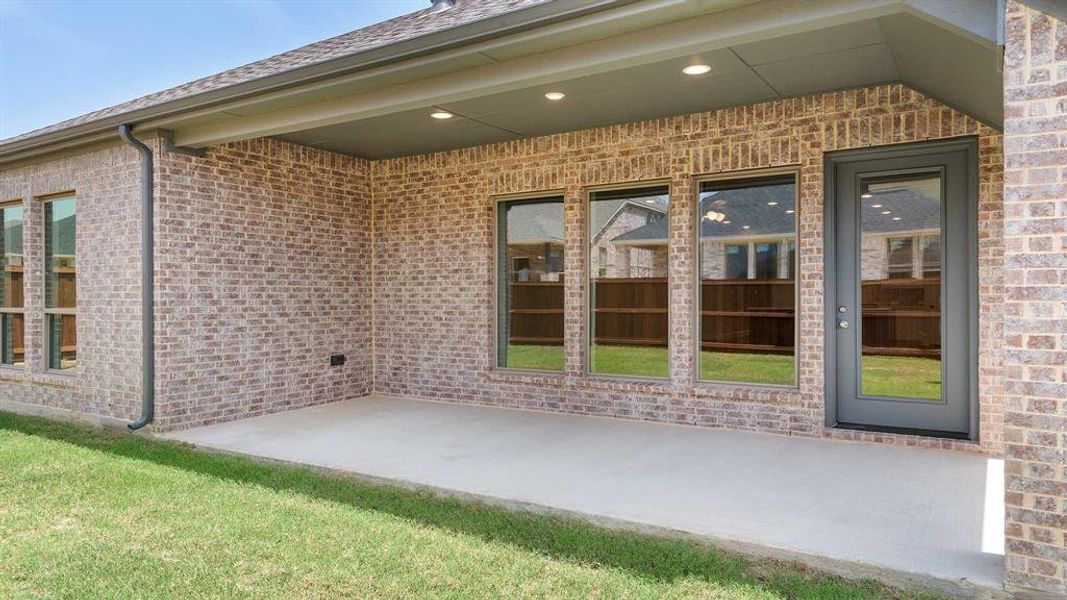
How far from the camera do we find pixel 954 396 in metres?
5.46

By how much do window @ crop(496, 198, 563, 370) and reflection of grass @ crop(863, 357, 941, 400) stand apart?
3.00 metres

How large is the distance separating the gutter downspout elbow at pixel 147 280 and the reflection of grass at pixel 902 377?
6337 mm

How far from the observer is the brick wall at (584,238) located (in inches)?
214

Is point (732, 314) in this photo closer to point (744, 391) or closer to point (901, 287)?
point (744, 391)

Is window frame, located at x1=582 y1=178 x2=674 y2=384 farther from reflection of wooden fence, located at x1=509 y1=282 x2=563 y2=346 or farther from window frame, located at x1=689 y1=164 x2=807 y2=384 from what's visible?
window frame, located at x1=689 y1=164 x2=807 y2=384

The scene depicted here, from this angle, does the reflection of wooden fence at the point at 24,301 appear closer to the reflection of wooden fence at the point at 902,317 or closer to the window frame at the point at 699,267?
the window frame at the point at 699,267

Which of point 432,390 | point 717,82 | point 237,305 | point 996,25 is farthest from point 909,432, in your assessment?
A: point 237,305

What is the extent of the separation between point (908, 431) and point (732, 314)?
1.73m

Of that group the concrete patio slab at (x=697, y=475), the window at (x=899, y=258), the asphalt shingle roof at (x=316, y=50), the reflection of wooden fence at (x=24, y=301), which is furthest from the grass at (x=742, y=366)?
the reflection of wooden fence at (x=24, y=301)

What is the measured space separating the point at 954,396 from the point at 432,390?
5205mm

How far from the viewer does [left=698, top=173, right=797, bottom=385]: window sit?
613 cm

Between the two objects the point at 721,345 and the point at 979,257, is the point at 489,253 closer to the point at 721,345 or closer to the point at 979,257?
the point at 721,345

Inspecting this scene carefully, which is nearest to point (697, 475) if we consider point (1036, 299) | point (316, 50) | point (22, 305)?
point (1036, 299)

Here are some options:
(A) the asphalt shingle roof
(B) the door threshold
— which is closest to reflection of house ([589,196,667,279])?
(B) the door threshold
